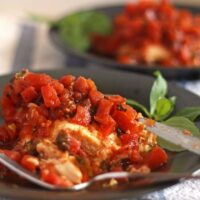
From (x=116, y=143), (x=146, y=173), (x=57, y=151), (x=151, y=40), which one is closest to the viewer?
(x=146, y=173)

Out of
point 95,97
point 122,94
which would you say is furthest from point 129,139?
point 122,94

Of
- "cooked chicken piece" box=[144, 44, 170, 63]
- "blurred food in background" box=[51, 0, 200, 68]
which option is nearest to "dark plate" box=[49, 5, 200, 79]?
"blurred food in background" box=[51, 0, 200, 68]

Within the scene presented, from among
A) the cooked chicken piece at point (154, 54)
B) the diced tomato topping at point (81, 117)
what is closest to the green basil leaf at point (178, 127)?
the diced tomato topping at point (81, 117)

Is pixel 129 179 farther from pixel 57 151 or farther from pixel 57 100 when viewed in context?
pixel 57 100

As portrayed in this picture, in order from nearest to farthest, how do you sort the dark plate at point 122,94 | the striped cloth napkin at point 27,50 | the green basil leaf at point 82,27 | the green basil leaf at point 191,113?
the dark plate at point 122,94 < the green basil leaf at point 191,113 < the striped cloth napkin at point 27,50 < the green basil leaf at point 82,27

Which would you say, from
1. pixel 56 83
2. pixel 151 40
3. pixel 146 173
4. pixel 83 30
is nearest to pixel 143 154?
pixel 146 173

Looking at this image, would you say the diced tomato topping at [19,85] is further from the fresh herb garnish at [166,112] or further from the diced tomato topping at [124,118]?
the fresh herb garnish at [166,112]

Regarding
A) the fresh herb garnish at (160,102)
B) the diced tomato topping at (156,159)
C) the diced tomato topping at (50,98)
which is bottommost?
the diced tomato topping at (156,159)

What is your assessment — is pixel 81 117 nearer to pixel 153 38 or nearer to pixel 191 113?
pixel 191 113
